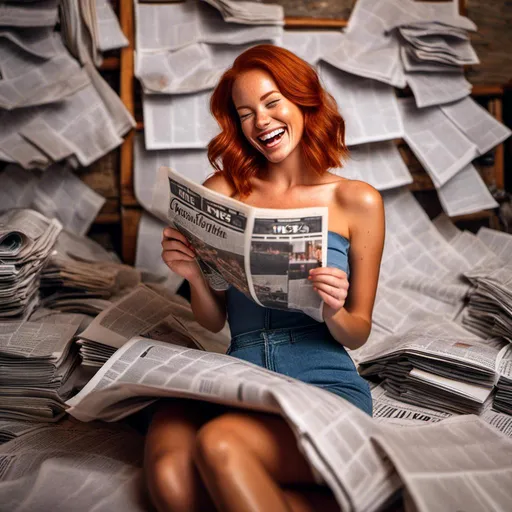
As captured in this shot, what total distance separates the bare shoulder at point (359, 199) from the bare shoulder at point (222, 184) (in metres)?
0.22

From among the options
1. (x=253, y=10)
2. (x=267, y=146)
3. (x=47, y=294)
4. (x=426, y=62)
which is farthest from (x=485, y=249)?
(x=47, y=294)

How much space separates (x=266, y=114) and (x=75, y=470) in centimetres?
69

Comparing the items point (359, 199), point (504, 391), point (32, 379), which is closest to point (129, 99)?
point (32, 379)

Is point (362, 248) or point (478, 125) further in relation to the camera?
point (478, 125)

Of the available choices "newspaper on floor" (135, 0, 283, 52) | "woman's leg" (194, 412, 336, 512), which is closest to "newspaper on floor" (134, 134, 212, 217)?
"newspaper on floor" (135, 0, 283, 52)

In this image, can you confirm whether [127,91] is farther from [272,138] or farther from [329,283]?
[329,283]

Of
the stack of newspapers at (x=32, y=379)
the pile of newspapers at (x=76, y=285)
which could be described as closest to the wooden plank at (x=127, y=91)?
the pile of newspapers at (x=76, y=285)

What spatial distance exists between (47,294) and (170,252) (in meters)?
0.70

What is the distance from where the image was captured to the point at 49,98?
5.98 feet

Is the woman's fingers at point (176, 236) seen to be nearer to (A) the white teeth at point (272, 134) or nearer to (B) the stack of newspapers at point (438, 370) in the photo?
(A) the white teeth at point (272, 134)

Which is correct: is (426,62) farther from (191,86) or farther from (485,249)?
(191,86)

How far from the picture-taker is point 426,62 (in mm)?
2117

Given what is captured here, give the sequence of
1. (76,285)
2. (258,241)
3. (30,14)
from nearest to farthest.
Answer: (258,241)
(76,285)
(30,14)

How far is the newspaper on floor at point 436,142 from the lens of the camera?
213 cm
